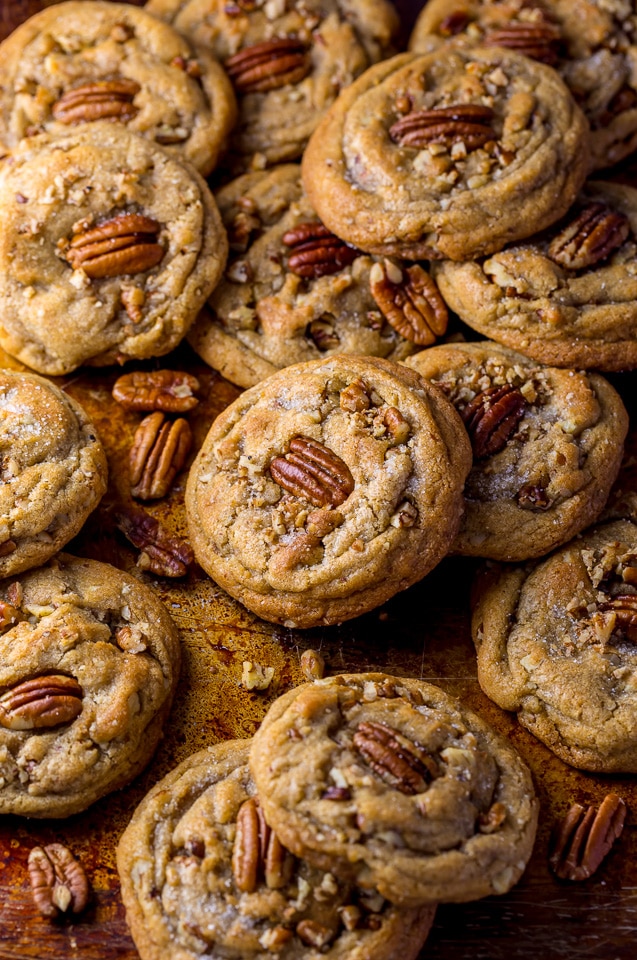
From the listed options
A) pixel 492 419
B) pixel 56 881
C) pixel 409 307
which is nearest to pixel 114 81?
pixel 409 307

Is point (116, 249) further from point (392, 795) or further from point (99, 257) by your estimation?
point (392, 795)

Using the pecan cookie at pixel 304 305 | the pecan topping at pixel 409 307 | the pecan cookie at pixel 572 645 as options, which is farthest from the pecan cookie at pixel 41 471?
the pecan cookie at pixel 572 645

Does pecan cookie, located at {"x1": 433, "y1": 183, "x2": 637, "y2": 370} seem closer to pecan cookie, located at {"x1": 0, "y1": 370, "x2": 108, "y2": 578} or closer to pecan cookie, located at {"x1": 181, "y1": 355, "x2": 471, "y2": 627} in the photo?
pecan cookie, located at {"x1": 181, "y1": 355, "x2": 471, "y2": 627}

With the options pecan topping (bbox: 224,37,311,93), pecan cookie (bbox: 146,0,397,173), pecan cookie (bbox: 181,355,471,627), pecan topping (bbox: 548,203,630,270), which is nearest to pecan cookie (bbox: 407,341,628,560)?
pecan cookie (bbox: 181,355,471,627)

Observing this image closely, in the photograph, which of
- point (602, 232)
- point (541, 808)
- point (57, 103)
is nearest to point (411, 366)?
point (602, 232)

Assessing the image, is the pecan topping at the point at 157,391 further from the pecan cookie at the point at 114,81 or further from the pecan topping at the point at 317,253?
the pecan cookie at the point at 114,81

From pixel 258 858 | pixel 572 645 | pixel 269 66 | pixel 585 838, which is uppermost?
pixel 269 66
